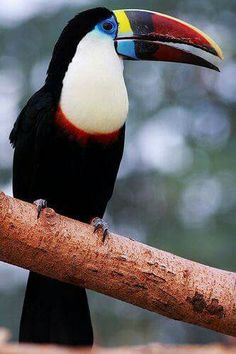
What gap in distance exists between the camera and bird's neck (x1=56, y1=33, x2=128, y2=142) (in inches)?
141

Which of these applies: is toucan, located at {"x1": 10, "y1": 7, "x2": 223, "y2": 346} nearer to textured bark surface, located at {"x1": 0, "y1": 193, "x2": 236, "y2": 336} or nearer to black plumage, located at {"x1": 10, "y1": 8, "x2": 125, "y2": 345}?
black plumage, located at {"x1": 10, "y1": 8, "x2": 125, "y2": 345}

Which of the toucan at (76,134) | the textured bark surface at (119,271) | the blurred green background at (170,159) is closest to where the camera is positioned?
the textured bark surface at (119,271)

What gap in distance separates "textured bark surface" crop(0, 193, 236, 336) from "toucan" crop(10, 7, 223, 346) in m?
0.48

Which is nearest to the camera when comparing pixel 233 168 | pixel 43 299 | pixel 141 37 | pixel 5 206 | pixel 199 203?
pixel 5 206

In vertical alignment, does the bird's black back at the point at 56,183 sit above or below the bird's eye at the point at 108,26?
below

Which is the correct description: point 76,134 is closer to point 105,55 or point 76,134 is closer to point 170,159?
point 105,55

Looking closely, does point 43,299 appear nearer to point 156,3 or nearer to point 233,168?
point 233,168

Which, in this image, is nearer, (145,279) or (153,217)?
(145,279)

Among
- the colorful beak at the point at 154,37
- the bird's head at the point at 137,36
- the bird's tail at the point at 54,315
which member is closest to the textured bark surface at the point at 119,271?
the bird's tail at the point at 54,315

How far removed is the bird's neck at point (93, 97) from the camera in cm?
357

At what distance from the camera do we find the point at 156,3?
694 centimetres

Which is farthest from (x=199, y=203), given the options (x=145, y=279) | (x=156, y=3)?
(x=145, y=279)

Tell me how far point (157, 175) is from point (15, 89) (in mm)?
1193

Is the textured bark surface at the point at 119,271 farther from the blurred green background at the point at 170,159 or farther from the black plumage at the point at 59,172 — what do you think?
the blurred green background at the point at 170,159
